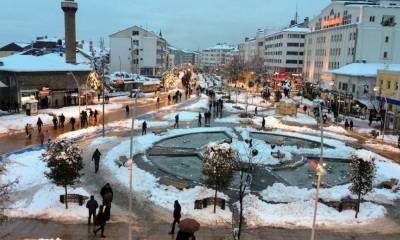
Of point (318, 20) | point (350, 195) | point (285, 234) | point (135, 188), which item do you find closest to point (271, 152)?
point (350, 195)

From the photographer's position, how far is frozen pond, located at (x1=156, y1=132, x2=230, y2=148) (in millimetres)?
35062

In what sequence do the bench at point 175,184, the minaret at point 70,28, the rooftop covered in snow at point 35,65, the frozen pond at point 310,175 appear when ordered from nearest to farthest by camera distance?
the bench at point 175,184 → the frozen pond at point 310,175 → the rooftop covered in snow at point 35,65 → the minaret at point 70,28

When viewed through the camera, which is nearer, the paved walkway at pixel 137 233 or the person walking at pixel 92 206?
the paved walkway at pixel 137 233

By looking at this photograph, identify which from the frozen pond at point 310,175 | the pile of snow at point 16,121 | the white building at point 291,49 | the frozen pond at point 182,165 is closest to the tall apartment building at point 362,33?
the white building at point 291,49

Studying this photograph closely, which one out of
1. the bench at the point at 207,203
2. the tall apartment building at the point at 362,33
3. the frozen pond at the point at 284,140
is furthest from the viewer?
the tall apartment building at the point at 362,33

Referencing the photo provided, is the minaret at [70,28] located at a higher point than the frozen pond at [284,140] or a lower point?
higher

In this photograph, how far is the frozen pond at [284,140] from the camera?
36781mm

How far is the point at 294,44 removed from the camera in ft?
403

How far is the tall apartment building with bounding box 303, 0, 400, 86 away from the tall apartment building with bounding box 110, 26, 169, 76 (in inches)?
1906

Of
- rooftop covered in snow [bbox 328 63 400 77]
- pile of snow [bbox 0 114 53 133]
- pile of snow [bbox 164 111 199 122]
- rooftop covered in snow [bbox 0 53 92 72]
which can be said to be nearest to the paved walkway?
pile of snow [bbox 0 114 53 133]

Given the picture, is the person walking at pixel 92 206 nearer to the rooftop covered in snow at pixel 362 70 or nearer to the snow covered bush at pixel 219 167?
the snow covered bush at pixel 219 167

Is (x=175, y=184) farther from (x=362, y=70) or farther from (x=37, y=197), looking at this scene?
(x=362, y=70)

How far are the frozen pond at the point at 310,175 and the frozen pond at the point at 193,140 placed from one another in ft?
28.9

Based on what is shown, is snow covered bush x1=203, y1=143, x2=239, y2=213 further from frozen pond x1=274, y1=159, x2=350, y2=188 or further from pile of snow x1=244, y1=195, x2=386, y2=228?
frozen pond x1=274, y1=159, x2=350, y2=188
